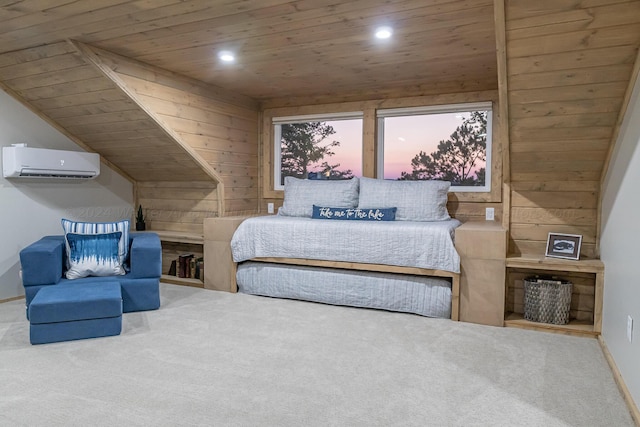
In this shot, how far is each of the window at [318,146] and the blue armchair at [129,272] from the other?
1.91 metres

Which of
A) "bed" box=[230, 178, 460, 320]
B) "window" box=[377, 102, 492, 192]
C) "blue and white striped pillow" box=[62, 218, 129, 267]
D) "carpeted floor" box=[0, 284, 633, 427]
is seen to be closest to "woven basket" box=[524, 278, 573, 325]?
"carpeted floor" box=[0, 284, 633, 427]

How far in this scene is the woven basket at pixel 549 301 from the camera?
128 inches

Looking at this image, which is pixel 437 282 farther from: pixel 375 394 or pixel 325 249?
pixel 375 394

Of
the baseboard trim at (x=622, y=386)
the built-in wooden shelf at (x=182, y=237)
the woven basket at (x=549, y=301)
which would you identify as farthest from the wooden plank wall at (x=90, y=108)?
the baseboard trim at (x=622, y=386)

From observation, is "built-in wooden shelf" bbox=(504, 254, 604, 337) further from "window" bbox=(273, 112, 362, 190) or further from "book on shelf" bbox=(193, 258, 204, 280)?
"book on shelf" bbox=(193, 258, 204, 280)

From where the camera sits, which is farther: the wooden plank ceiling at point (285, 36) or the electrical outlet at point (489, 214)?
→ the electrical outlet at point (489, 214)

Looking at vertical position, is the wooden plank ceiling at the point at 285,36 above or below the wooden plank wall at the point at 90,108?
above

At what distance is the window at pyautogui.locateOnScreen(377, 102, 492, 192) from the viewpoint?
432 centimetres

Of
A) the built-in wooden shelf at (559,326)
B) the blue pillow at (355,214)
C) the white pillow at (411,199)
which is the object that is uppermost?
the white pillow at (411,199)

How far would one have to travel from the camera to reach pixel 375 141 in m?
4.65

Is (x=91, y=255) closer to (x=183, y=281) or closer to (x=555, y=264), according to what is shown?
(x=183, y=281)

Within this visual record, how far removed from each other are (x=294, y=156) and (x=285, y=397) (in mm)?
3384

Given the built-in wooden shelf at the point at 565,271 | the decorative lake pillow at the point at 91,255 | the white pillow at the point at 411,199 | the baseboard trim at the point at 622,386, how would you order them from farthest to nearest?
the white pillow at the point at 411,199 < the decorative lake pillow at the point at 91,255 < the built-in wooden shelf at the point at 565,271 < the baseboard trim at the point at 622,386

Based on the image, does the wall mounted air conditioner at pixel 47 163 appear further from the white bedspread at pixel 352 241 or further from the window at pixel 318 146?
the window at pixel 318 146
